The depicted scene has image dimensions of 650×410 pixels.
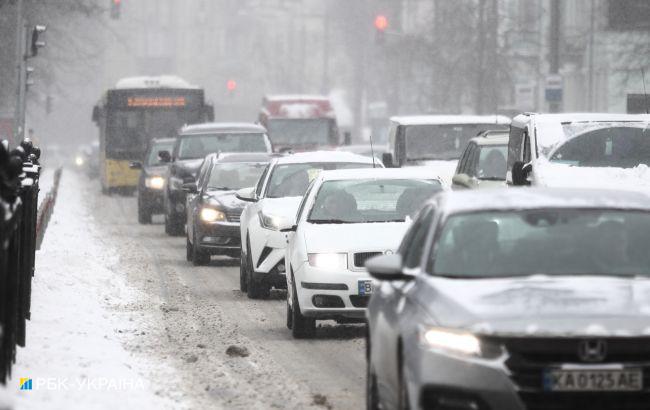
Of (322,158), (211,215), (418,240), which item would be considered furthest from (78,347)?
(211,215)

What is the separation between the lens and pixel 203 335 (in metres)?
15.0

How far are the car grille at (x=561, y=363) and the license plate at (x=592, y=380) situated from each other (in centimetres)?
2

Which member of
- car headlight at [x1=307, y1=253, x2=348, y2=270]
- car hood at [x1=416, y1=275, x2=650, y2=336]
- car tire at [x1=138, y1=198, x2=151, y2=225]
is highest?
car hood at [x1=416, y1=275, x2=650, y2=336]

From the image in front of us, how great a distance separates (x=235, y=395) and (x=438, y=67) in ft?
151

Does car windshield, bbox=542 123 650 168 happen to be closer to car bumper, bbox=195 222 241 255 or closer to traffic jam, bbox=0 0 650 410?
traffic jam, bbox=0 0 650 410

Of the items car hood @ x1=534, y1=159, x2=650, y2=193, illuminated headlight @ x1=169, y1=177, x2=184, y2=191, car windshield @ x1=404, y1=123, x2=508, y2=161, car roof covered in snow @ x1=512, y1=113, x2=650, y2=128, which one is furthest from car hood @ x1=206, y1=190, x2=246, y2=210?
car hood @ x1=534, y1=159, x2=650, y2=193

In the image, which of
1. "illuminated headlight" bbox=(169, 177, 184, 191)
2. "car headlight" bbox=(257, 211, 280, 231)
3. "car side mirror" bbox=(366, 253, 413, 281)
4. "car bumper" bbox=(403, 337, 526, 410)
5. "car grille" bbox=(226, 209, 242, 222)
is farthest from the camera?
"illuminated headlight" bbox=(169, 177, 184, 191)

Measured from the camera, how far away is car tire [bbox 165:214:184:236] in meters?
32.2

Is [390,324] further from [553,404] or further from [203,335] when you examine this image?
[203,335]

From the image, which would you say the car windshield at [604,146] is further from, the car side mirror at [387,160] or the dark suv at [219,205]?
the car side mirror at [387,160]

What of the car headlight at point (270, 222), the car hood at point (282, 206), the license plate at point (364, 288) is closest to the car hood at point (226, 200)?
the car hood at point (282, 206)

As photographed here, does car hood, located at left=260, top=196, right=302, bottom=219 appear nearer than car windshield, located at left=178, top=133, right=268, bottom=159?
Yes

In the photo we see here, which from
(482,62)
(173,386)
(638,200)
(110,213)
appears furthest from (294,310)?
(482,62)

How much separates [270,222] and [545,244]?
10128 millimetres
